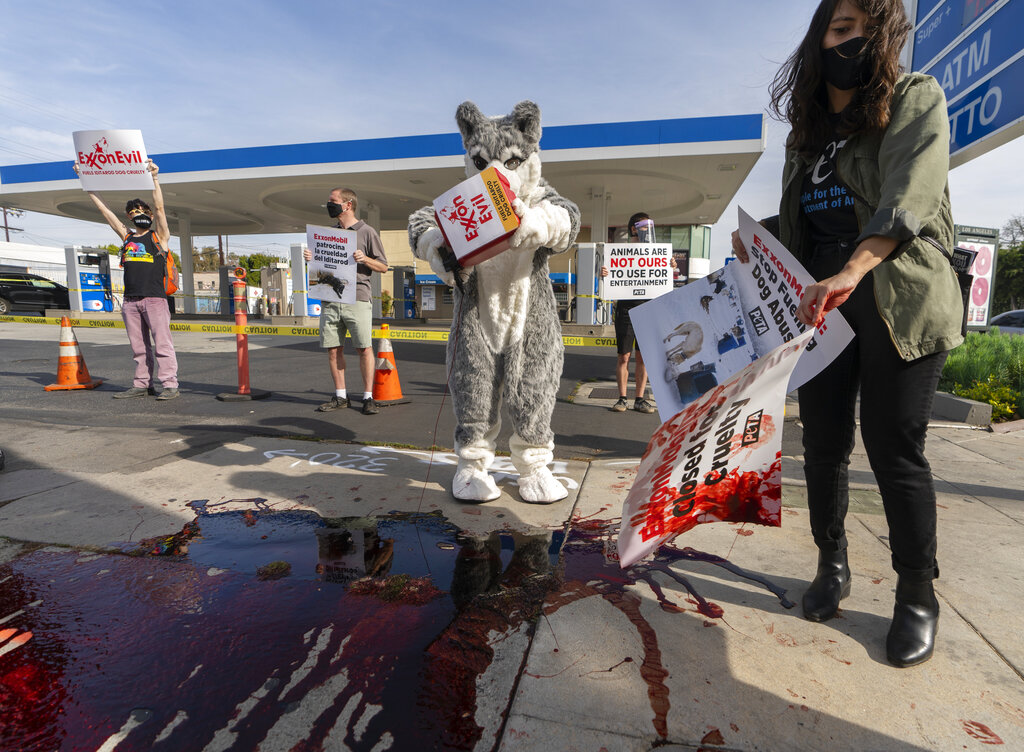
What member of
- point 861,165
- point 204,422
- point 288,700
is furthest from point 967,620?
point 204,422

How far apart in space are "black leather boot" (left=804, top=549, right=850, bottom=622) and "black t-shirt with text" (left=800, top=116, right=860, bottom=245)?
1.09 metres

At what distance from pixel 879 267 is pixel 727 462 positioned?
740mm

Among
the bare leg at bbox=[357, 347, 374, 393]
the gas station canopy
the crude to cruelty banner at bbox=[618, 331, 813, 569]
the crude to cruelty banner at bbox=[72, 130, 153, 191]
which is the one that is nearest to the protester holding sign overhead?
the crude to cruelty banner at bbox=[618, 331, 813, 569]

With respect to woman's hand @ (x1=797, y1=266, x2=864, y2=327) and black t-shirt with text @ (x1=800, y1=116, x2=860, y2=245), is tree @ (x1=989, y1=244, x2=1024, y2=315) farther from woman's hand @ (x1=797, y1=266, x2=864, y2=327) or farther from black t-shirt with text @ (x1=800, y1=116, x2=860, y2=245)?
woman's hand @ (x1=797, y1=266, x2=864, y2=327)

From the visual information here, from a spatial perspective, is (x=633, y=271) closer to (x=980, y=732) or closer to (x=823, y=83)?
(x=823, y=83)

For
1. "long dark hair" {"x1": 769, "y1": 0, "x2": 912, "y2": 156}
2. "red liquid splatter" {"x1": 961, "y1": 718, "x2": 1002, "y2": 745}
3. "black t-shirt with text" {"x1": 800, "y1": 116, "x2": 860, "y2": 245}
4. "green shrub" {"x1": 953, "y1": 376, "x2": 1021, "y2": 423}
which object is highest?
"long dark hair" {"x1": 769, "y1": 0, "x2": 912, "y2": 156}

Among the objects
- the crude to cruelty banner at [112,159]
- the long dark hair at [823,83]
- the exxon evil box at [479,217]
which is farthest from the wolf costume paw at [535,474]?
the crude to cruelty banner at [112,159]

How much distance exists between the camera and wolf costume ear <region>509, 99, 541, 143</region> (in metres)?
2.69

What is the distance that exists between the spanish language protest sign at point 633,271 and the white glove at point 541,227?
10.9 ft

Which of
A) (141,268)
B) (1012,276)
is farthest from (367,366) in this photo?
(1012,276)

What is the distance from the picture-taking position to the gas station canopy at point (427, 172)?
13445 millimetres

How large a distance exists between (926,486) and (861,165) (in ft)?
3.28

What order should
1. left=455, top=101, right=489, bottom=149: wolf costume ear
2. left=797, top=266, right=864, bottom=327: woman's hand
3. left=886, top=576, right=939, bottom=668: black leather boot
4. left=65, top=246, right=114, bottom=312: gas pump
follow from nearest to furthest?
1. left=797, top=266, right=864, bottom=327: woman's hand
2. left=886, top=576, right=939, bottom=668: black leather boot
3. left=455, top=101, right=489, bottom=149: wolf costume ear
4. left=65, top=246, right=114, bottom=312: gas pump

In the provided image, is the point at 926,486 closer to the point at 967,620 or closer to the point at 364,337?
the point at 967,620
